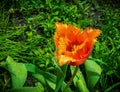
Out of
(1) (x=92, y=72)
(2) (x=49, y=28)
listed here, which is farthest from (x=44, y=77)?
(2) (x=49, y=28)

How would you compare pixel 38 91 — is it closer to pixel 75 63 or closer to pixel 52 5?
pixel 75 63

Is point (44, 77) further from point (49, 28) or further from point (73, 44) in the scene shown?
point (49, 28)

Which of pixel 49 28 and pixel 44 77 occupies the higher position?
pixel 49 28

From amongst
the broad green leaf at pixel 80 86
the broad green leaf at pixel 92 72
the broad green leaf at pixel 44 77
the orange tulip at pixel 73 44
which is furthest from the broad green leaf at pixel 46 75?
the orange tulip at pixel 73 44

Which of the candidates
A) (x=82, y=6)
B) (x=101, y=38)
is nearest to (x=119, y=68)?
(x=101, y=38)

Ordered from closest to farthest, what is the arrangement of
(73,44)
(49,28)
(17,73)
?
(73,44) < (17,73) < (49,28)

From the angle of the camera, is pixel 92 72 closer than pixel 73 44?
No

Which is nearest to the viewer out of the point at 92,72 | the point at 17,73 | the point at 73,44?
the point at 73,44

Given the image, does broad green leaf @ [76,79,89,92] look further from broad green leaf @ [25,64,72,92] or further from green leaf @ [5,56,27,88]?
green leaf @ [5,56,27,88]

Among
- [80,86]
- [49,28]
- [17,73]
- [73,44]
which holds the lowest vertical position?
[80,86]
